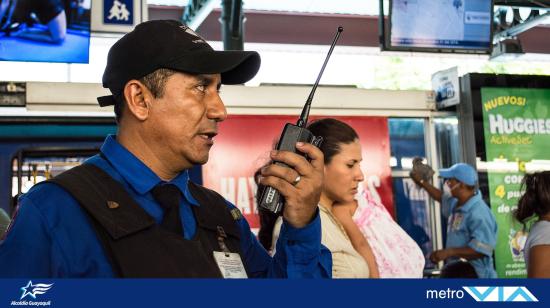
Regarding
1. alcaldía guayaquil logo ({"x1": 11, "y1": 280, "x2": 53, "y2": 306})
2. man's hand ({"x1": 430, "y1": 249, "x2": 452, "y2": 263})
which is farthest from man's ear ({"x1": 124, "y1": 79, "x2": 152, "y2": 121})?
man's hand ({"x1": 430, "y1": 249, "x2": 452, "y2": 263})

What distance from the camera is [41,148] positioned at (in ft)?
14.6

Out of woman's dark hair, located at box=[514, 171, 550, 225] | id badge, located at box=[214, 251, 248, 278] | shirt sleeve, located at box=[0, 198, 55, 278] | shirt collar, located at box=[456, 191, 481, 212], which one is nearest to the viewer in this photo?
shirt sleeve, located at box=[0, 198, 55, 278]

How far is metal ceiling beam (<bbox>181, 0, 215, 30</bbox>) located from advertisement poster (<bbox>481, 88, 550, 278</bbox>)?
5.41 metres

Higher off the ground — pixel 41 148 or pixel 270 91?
pixel 270 91

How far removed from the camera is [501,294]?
1.11 metres

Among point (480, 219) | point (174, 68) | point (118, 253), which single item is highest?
point (174, 68)

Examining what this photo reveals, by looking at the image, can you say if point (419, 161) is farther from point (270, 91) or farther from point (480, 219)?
point (270, 91)

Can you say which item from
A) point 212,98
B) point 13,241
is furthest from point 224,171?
point 13,241

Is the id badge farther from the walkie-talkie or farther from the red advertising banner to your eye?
the red advertising banner

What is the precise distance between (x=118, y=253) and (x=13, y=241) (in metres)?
0.18

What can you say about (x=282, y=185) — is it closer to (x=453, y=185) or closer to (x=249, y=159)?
(x=249, y=159)

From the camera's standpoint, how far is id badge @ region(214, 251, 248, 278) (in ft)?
4.97

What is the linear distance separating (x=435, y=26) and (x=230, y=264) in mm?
5773

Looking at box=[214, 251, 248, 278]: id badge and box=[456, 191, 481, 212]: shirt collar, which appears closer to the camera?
box=[214, 251, 248, 278]: id badge
